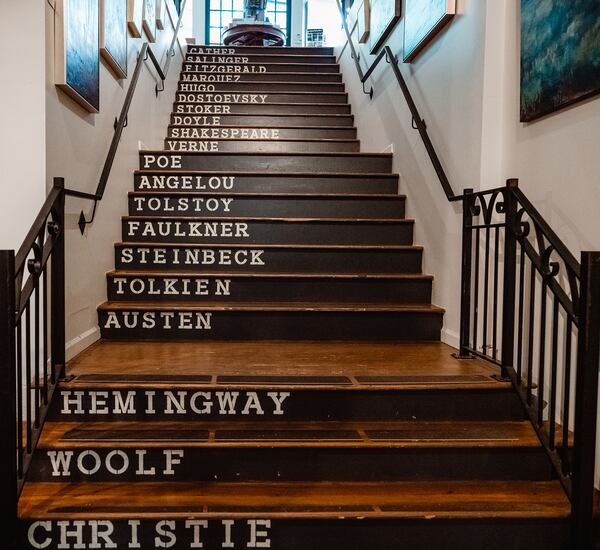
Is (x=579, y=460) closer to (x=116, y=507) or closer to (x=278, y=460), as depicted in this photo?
(x=278, y=460)

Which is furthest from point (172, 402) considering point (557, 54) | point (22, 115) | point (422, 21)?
point (422, 21)

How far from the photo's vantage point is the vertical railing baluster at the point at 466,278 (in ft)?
7.99

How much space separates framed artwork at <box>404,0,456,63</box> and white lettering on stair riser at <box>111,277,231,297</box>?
5.82 ft

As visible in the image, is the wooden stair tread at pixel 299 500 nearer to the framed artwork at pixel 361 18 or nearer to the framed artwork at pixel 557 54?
the framed artwork at pixel 557 54

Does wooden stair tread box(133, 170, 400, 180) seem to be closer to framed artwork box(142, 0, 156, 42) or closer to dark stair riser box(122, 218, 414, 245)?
dark stair riser box(122, 218, 414, 245)

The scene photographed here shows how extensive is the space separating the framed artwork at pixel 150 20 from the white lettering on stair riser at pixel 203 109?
84cm

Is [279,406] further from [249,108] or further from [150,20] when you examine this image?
[249,108]

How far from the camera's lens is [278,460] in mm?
1834

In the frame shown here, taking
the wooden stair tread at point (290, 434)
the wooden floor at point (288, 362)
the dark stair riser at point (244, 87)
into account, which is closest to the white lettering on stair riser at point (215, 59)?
the dark stair riser at point (244, 87)

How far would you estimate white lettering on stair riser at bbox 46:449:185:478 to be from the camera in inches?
70.9

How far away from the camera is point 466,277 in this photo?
2.46 m

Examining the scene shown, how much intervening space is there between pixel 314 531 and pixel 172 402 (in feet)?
2.29

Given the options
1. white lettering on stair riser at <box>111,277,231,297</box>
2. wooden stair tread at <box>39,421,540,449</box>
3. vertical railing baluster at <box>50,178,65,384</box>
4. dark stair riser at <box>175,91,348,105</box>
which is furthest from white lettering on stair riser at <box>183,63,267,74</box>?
wooden stair tread at <box>39,421,540,449</box>

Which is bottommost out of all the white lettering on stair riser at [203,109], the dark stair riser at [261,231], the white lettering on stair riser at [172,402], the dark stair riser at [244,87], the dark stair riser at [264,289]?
the white lettering on stair riser at [172,402]
